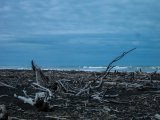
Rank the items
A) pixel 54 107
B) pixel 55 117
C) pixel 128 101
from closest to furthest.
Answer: pixel 55 117 < pixel 54 107 < pixel 128 101

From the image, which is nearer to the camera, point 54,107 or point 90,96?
point 54,107

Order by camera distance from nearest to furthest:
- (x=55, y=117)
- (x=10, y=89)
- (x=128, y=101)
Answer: (x=55, y=117), (x=128, y=101), (x=10, y=89)

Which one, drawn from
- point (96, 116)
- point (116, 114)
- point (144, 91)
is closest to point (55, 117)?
point (96, 116)

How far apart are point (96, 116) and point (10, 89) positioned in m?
5.56

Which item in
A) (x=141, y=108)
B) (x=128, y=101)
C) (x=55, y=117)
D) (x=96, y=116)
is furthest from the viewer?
(x=128, y=101)

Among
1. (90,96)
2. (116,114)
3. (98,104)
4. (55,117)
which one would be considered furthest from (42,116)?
(90,96)

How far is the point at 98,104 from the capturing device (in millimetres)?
10352

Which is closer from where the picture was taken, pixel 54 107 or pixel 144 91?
pixel 54 107

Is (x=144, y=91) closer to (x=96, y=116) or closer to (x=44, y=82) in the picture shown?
(x=44, y=82)

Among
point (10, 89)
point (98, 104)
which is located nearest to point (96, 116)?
point (98, 104)

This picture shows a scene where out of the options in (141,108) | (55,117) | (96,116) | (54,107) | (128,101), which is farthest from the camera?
(128,101)

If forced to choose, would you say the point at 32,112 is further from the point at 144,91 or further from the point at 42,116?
the point at 144,91

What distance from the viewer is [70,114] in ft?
28.5

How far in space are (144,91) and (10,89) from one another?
460 cm
